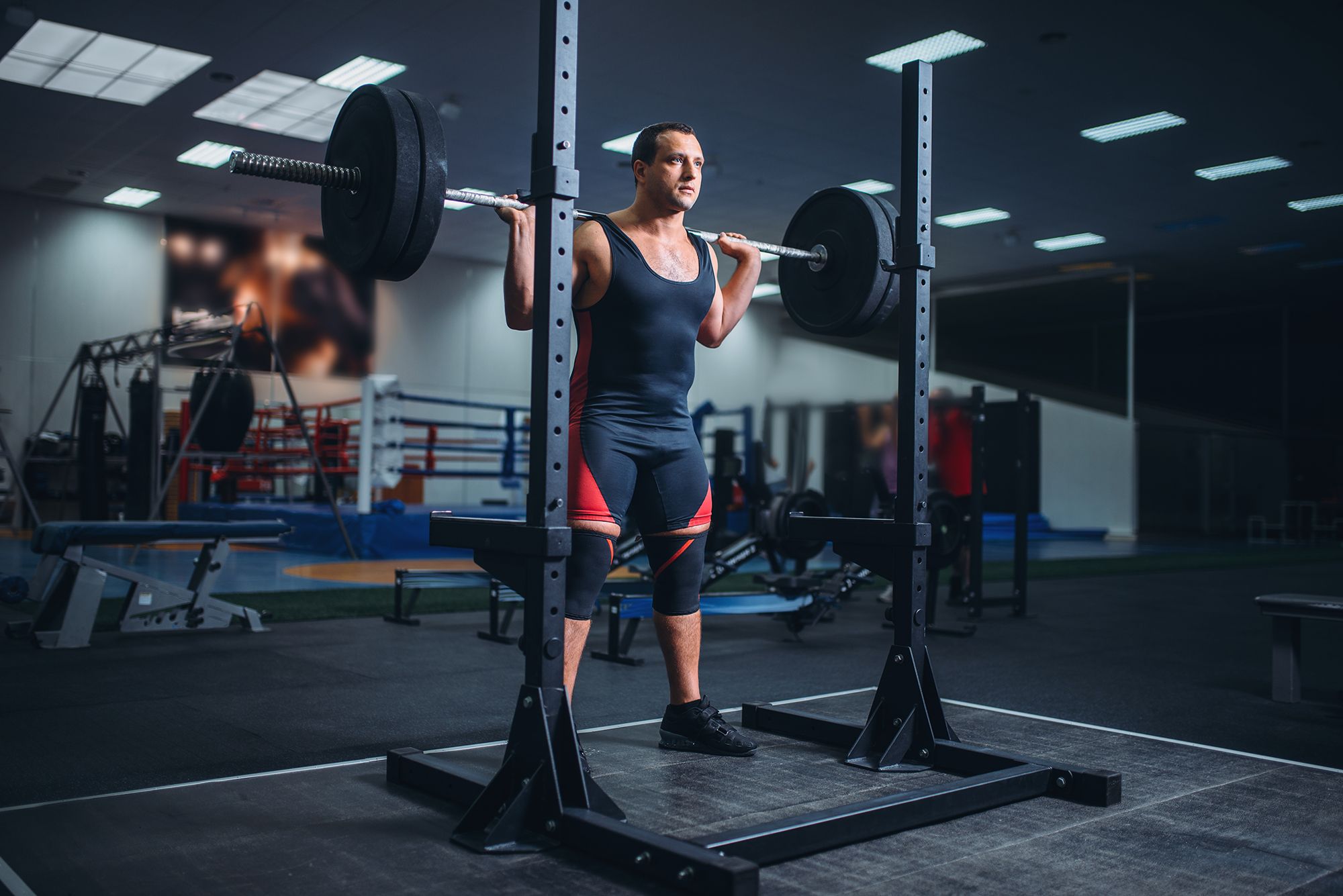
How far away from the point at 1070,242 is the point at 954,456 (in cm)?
755

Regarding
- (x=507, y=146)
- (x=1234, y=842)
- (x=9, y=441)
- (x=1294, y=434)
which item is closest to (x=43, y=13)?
(x=507, y=146)

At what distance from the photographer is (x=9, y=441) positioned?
10.4 metres

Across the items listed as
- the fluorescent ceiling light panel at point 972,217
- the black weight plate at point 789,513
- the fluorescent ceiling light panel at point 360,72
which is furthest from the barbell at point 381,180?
the fluorescent ceiling light panel at point 972,217

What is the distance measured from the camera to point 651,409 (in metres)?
2.18

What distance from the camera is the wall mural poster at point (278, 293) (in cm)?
1126

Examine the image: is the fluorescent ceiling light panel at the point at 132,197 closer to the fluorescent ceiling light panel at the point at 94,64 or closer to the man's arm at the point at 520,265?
the fluorescent ceiling light panel at the point at 94,64

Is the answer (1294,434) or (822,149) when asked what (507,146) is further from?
(1294,434)

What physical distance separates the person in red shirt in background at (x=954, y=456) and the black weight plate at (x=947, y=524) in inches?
3.0

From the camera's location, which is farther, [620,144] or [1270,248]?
[1270,248]

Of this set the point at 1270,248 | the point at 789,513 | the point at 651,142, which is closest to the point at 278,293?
the point at 789,513

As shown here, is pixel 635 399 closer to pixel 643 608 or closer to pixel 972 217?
pixel 643 608

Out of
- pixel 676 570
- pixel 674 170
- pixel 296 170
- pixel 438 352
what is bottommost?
pixel 676 570

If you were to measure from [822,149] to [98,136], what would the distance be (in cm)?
610

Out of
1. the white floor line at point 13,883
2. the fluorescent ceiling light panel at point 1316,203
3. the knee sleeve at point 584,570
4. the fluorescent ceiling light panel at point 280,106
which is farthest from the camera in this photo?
the fluorescent ceiling light panel at point 1316,203
